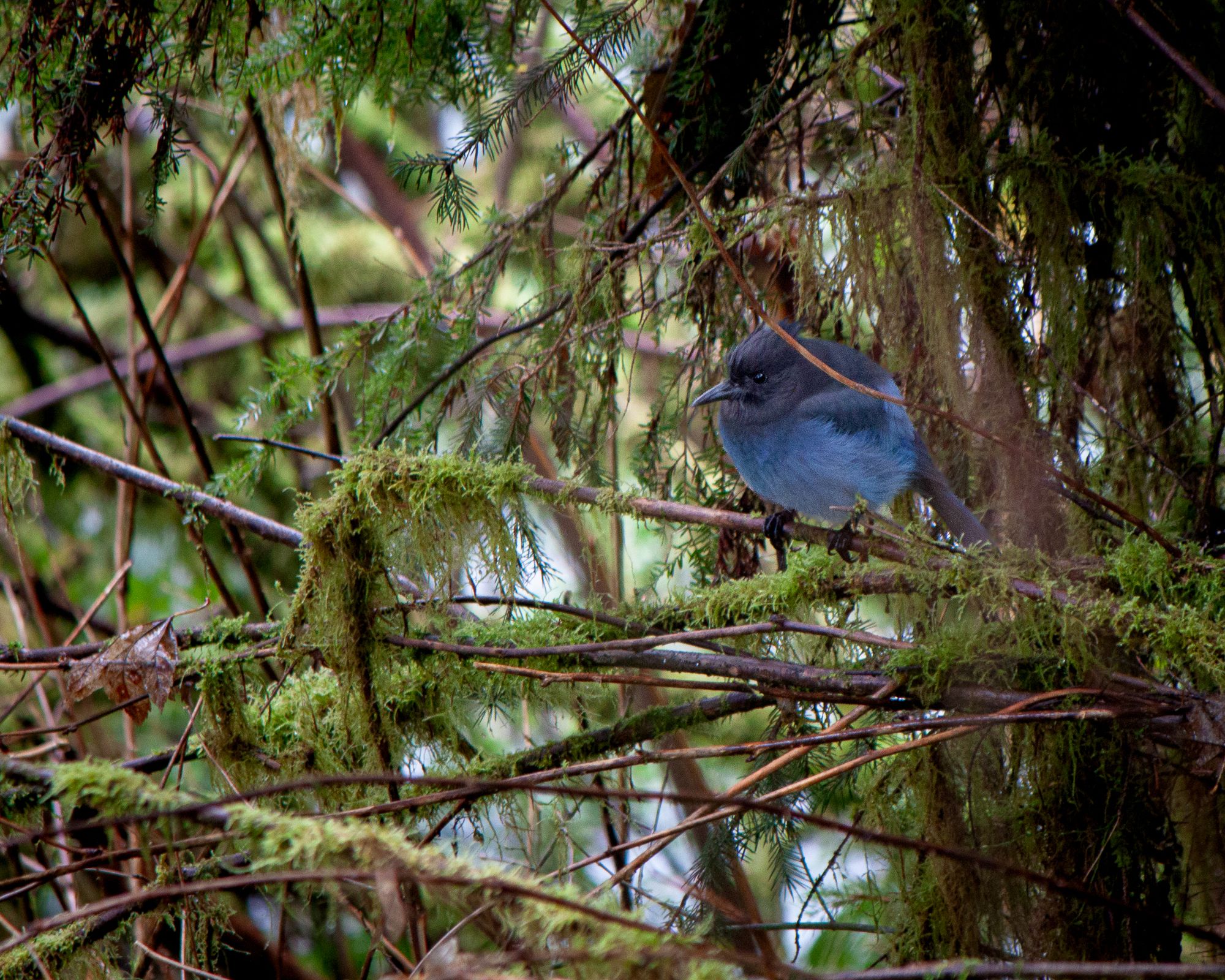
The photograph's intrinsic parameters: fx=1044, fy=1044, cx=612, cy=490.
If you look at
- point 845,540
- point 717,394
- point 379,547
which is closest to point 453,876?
point 379,547

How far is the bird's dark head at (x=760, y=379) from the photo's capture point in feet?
11.4

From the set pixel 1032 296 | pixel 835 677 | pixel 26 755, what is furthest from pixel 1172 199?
pixel 26 755

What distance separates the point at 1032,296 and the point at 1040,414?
420mm

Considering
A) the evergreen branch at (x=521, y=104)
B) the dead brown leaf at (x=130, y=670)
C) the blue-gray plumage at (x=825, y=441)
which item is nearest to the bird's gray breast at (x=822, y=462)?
the blue-gray plumage at (x=825, y=441)

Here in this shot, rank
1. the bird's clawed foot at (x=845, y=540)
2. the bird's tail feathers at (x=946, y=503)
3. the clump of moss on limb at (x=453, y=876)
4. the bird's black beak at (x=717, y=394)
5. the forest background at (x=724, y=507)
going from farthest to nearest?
the bird's black beak at (x=717, y=394)
the bird's tail feathers at (x=946, y=503)
the bird's clawed foot at (x=845, y=540)
the forest background at (x=724, y=507)
the clump of moss on limb at (x=453, y=876)

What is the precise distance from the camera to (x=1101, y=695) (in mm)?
2217

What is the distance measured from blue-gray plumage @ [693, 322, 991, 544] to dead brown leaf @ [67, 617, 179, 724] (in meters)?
1.74

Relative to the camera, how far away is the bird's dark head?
3.48m

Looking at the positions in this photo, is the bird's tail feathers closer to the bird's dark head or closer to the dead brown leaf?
the bird's dark head

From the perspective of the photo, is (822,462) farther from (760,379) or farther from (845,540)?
(845,540)

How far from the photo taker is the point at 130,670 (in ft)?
8.89

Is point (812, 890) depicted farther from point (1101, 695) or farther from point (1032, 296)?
point (1032, 296)

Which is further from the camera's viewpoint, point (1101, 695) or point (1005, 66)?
point (1005, 66)

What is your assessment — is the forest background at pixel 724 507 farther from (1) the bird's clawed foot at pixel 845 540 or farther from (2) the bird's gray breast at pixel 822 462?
(2) the bird's gray breast at pixel 822 462
